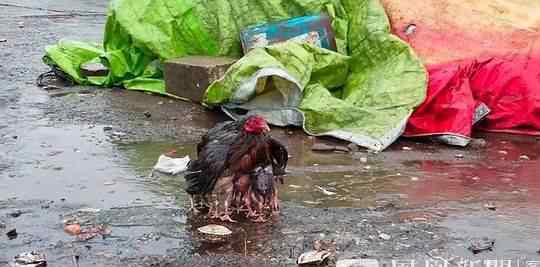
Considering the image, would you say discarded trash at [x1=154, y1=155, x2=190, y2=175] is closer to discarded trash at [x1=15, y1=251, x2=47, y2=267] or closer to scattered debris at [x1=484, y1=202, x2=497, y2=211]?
discarded trash at [x1=15, y1=251, x2=47, y2=267]

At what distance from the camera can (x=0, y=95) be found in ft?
25.5

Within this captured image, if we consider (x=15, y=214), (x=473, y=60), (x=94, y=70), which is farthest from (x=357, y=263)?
(x=94, y=70)

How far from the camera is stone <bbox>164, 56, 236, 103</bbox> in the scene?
7290 millimetres

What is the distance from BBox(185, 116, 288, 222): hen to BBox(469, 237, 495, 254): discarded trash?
1097 mm

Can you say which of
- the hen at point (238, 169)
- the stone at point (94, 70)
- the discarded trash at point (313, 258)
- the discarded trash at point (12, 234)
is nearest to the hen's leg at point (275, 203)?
the hen at point (238, 169)

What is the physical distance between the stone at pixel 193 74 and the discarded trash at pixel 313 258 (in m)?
3.32

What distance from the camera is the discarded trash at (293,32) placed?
7469mm

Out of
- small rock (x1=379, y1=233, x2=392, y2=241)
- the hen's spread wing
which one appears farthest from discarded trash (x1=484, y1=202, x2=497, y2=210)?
the hen's spread wing

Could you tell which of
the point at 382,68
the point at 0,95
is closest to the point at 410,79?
the point at 382,68

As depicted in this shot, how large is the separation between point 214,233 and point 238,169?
14.4 inches

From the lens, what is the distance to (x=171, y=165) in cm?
561

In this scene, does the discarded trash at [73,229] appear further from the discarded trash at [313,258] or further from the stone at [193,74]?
the stone at [193,74]

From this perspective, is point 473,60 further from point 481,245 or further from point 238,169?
point 238,169

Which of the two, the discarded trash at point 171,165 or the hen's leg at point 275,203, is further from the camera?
the discarded trash at point 171,165
